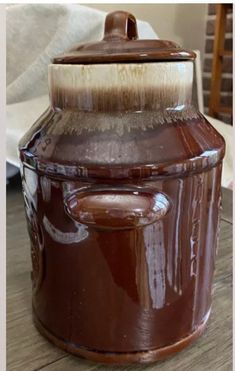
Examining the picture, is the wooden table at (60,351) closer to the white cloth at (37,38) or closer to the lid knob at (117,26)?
the lid knob at (117,26)

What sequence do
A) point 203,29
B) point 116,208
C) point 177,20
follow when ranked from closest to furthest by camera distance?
point 116,208 < point 177,20 < point 203,29

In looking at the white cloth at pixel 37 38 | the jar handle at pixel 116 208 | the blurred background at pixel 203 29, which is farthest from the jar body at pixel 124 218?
the blurred background at pixel 203 29

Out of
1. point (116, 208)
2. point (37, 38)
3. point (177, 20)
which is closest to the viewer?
point (116, 208)

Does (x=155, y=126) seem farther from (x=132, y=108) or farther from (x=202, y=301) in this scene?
(x=202, y=301)

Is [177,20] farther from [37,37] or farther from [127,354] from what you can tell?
[127,354]

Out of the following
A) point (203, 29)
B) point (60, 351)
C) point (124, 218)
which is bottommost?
point (60, 351)

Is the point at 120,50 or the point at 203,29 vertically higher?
the point at 203,29

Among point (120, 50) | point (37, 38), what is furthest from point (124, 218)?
point (37, 38)

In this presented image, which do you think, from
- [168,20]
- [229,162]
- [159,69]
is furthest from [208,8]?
[159,69]
